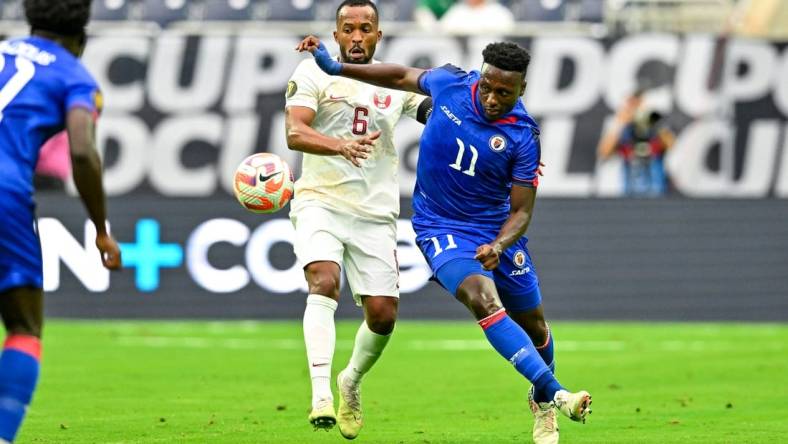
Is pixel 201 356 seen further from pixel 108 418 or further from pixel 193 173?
pixel 193 173

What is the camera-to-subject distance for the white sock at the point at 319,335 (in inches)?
330

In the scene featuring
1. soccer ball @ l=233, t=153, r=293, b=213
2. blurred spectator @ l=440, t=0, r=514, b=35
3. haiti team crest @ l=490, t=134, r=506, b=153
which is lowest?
blurred spectator @ l=440, t=0, r=514, b=35

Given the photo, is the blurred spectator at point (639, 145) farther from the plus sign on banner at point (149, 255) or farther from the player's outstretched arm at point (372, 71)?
the player's outstretched arm at point (372, 71)

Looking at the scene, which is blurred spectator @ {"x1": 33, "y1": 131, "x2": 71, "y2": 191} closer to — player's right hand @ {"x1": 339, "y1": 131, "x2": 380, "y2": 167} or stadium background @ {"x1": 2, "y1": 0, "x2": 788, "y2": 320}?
stadium background @ {"x1": 2, "y1": 0, "x2": 788, "y2": 320}

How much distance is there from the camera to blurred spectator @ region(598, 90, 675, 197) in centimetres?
2103

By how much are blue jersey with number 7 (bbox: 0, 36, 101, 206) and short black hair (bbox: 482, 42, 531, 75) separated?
8.44 feet

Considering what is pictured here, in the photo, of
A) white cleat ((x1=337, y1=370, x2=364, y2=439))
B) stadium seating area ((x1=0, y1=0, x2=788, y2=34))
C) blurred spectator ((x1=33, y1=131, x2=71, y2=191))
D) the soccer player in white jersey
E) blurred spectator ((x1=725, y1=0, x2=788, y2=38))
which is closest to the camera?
white cleat ((x1=337, y1=370, x2=364, y2=439))

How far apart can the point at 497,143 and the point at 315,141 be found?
104cm

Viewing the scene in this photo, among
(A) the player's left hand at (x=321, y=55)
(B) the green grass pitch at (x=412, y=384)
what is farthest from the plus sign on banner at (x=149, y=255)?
(A) the player's left hand at (x=321, y=55)

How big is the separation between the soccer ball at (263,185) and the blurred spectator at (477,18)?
12.7 m

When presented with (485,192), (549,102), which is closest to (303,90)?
(485,192)

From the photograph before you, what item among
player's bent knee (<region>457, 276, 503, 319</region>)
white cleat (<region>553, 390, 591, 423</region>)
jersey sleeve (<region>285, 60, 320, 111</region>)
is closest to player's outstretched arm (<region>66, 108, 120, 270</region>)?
player's bent knee (<region>457, 276, 503, 319</region>)

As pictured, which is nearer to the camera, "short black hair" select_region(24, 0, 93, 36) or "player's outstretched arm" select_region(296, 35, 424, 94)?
"short black hair" select_region(24, 0, 93, 36)

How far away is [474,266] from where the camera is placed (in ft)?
27.0
